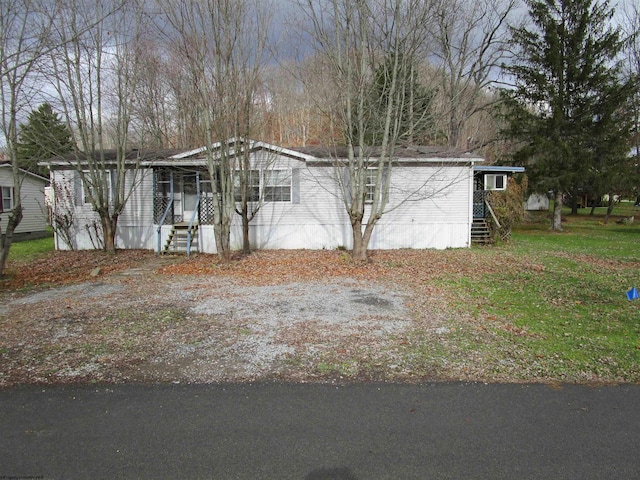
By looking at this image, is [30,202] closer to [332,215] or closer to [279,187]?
[279,187]

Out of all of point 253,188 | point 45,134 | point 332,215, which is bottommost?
point 332,215

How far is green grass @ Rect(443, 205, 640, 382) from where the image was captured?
4449 mm

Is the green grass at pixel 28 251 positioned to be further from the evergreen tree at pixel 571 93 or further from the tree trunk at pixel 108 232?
the evergreen tree at pixel 571 93

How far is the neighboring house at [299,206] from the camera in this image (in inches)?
591

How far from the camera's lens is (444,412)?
11.3ft

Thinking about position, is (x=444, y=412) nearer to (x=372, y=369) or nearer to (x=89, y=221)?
(x=372, y=369)

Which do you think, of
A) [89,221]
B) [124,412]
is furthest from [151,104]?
[124,412]

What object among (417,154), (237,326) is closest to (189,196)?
(417,154)

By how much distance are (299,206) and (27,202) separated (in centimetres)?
1547

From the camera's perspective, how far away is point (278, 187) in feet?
50.2

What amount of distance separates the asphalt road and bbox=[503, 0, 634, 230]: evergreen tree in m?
20.4

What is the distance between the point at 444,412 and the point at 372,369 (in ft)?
3.50

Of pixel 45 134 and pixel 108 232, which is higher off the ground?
pixel 45 134

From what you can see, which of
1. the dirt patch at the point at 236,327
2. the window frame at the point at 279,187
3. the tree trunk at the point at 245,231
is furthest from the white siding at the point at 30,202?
the tree trunk at the point at 245,231
